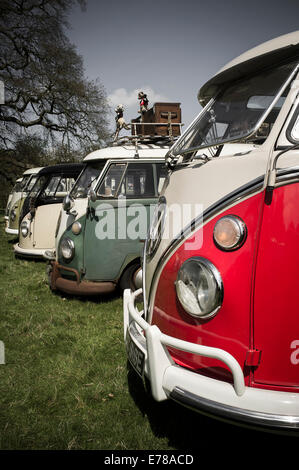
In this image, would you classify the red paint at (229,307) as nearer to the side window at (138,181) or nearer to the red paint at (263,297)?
the red paint at (263,297)

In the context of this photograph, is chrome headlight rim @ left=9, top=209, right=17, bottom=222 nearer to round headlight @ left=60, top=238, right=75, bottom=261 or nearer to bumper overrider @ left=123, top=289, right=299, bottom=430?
round headlight @ left=60, top=238, right=75, bottom=261

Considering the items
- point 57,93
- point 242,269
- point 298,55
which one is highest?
point 57,93

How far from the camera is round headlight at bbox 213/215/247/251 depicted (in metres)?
1.70

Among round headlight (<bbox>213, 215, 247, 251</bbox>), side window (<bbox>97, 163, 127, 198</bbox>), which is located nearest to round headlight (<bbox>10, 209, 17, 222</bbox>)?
side window (<bbox>97, 163, 127, 198</bbox>)

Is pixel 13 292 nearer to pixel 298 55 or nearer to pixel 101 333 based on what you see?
pixel 101 333

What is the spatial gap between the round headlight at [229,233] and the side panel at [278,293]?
0.34ft

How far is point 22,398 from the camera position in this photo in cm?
272

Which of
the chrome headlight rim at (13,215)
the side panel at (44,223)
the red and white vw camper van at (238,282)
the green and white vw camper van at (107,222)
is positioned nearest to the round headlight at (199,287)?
the red and white vw camper van at (238,282)

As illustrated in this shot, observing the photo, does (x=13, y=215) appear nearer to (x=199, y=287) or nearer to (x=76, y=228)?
(x=76, y=228)

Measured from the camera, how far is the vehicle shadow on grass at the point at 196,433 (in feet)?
7.14

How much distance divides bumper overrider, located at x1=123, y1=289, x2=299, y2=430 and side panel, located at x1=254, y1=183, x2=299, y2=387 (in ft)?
0.39

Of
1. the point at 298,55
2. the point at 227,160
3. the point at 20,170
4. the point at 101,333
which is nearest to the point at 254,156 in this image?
the point at 227,160

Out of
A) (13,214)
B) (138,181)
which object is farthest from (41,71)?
(138,181)

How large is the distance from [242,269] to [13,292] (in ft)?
15.5
